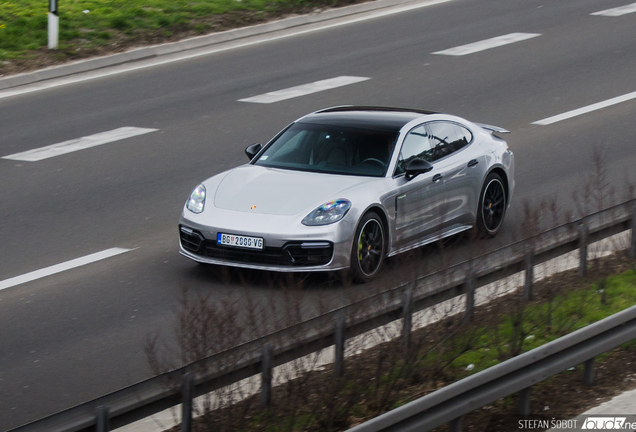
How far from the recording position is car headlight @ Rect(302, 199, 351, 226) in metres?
9.33

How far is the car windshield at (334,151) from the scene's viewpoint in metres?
10.1

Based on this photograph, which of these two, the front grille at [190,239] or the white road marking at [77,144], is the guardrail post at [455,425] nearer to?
the front grille at [190,239]

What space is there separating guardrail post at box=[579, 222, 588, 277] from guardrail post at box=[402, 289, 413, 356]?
8.71 feet

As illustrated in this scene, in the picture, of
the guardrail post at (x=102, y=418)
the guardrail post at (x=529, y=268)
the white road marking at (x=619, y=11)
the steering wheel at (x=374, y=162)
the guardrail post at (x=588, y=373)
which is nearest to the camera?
the guardrail post at (x=102, y=418)

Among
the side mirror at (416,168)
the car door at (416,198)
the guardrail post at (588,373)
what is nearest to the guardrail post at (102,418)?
the guardrail post at (588,373)

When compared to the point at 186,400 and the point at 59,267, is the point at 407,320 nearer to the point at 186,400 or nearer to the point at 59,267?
the point at 186,400

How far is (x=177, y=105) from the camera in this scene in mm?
16750

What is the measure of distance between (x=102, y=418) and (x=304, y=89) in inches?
504

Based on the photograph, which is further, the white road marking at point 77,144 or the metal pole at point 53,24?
the metal pole at point 53,24

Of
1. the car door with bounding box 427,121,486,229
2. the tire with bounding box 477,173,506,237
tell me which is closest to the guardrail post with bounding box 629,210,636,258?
the tire with bounding box 477,173,506,237

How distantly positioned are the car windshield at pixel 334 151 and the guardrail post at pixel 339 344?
358 centimetres

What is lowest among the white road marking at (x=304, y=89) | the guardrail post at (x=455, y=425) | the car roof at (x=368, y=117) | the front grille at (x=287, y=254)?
the white road marking at (x=304, y=89)

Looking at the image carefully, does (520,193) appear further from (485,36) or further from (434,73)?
(485,36)

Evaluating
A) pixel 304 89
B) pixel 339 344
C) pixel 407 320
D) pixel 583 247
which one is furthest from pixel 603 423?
pixel 304 89
